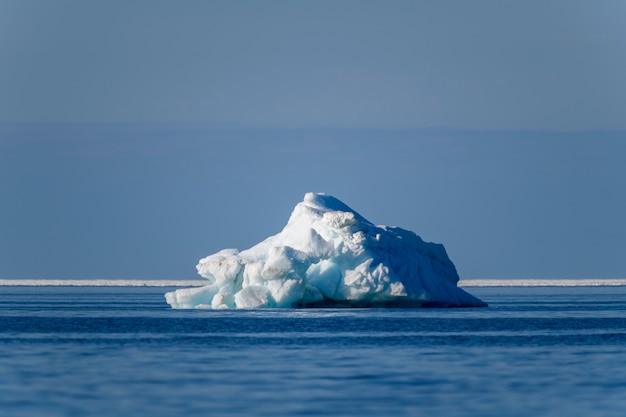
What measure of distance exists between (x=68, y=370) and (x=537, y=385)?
406 inches

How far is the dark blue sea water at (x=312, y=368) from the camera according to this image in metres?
21.6

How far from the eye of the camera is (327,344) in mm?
35594

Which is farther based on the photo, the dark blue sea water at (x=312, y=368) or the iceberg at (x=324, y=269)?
the iceberg at (x=324, y=269)

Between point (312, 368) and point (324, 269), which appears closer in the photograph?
point (312, 368)

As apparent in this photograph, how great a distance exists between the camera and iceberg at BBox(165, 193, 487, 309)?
51969mm

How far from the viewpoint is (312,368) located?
91.5 feet

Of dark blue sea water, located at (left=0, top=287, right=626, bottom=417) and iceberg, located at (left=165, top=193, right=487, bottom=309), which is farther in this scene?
iceberg, located at (left=165, top=193, right=487, bottom=309)

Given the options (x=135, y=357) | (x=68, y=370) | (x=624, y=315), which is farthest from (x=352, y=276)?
(x=68, y=370)

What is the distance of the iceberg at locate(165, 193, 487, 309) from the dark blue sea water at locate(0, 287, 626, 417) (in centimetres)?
402

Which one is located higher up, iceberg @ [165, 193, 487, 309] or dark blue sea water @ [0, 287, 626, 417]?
iceberg @ [165, 193, 487, 309]

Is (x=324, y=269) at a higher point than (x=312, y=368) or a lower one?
higher

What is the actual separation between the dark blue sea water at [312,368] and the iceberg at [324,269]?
13.2 feet

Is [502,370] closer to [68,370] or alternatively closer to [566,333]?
[68,370]

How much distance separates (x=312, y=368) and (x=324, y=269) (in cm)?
2493
